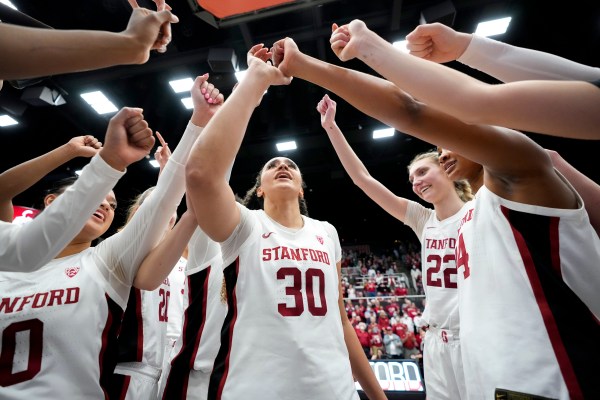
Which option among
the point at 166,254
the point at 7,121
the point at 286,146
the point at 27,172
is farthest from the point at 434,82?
the point at 7,121

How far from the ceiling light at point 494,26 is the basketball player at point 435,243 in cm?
390

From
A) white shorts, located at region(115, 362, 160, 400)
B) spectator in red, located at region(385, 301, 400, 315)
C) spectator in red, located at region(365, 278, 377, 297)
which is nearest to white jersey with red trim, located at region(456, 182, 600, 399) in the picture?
white shorts, located at region(115, 362, 160, 400)

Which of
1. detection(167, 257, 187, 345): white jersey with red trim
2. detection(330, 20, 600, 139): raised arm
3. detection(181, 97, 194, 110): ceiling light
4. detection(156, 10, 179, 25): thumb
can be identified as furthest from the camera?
detection(181, 97, 194, 110): ceiling light

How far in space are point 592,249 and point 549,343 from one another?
34cm

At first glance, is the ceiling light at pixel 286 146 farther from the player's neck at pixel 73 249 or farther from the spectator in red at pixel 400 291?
the player's neck at pixel 73 249

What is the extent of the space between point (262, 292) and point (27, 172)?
5.52 ft

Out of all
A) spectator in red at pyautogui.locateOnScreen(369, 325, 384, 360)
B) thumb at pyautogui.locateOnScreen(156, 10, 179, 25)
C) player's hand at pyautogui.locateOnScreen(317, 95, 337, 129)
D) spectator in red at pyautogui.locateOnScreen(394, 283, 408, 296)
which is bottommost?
spectator in red at pyautogui.locateOnScreen(369, 325, 384, 360)

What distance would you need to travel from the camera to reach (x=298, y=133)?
880cm

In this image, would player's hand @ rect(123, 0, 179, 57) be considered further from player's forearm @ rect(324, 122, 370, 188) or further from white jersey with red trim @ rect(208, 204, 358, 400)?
player's forearm @ rect(324, 122, 370, 188)

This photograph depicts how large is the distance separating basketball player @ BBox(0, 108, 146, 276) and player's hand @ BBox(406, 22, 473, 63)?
1268 millimetres

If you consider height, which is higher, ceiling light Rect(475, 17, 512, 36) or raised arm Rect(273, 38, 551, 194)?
ceiling light Rect(475, 17, 512, 36)

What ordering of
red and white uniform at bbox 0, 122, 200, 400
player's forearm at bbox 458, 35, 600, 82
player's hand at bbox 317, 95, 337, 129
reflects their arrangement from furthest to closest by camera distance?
player's hand at bbox 317, 95, 337, 129 < red and white uniform at bbox 0, 122, 200, 400 < player's forearm at bbox 458, 35, 600, 82

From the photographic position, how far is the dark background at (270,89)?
17.0 ft

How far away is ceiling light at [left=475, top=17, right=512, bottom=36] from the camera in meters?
5.23
